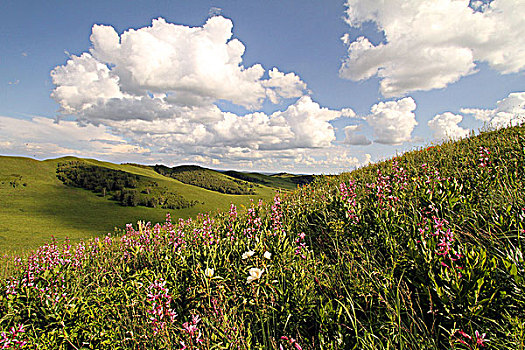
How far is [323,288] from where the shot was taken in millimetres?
2945

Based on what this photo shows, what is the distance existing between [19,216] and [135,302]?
36.5 meters

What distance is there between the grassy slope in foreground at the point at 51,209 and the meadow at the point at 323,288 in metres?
13.7

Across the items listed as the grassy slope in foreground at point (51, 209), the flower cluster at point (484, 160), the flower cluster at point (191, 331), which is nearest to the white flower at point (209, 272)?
the flower cluster at point (191, 331)

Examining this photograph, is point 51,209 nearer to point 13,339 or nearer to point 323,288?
point 13,339

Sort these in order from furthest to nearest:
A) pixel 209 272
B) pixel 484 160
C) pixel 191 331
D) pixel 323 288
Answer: pixel 484 160, pixel 323 288, pixel 209 272, pixel 191 331

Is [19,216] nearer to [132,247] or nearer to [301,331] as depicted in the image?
[132,247]

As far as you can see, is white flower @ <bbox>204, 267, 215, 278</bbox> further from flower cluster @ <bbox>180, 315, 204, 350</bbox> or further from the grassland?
the grassland

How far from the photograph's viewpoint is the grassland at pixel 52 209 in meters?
22.4

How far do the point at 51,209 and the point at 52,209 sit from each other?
0.10 metres

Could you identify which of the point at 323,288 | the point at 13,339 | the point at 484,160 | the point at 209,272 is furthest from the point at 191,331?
the point at 484,160

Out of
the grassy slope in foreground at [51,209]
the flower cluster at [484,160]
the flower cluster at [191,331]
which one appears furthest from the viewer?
the grassy slope in foreground at [51,209]

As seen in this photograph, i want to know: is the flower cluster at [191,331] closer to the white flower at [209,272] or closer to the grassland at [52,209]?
the white flower at [209,272]

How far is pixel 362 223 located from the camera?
3875mm

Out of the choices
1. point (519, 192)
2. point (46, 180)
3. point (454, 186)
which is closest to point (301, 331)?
point (454, 186)
